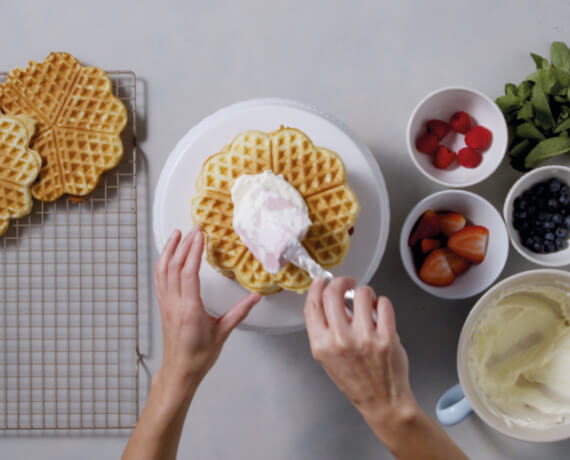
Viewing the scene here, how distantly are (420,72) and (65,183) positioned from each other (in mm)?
1047

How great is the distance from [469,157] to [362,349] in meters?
0.68

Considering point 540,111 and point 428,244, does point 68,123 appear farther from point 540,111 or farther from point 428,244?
point 540,111

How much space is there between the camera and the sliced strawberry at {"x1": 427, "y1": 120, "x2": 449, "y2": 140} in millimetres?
1295

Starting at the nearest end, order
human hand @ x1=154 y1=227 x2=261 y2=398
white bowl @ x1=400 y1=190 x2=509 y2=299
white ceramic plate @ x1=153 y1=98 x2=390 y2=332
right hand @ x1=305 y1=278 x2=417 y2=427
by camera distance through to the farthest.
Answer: right hand @ x1=305 y1=278 x2=417 y2=427
human hand @ x1=154 y1=227 x2=261 y2=398
white ceramic plate @ x1=153 y1=98 x2=390 y2=332
white bowl @ x1=400 y1=190 x2=509 y2=299

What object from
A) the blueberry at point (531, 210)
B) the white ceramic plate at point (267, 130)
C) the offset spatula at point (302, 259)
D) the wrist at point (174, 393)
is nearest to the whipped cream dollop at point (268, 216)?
the offset spatula at point (302, 259)

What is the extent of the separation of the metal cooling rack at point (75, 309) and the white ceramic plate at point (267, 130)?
1.08 feet

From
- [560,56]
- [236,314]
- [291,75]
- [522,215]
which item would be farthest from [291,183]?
[560,56]

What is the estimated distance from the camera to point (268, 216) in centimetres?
91

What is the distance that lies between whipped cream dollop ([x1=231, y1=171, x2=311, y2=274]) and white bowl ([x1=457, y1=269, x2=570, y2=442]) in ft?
1.61

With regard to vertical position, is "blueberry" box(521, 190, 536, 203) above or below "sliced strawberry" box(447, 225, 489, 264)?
above

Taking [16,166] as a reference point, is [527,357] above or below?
below

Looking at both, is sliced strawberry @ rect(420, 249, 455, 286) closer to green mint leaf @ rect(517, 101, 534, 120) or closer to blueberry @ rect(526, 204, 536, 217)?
blueberry @ rect(526, 204, 536, 217)

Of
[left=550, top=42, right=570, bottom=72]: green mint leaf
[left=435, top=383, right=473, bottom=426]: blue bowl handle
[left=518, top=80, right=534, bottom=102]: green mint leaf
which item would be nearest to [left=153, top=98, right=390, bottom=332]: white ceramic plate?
[left=435, top=383, right=473, bottom=426]: blue bowl handle

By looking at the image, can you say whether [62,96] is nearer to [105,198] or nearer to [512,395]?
[105,198]
